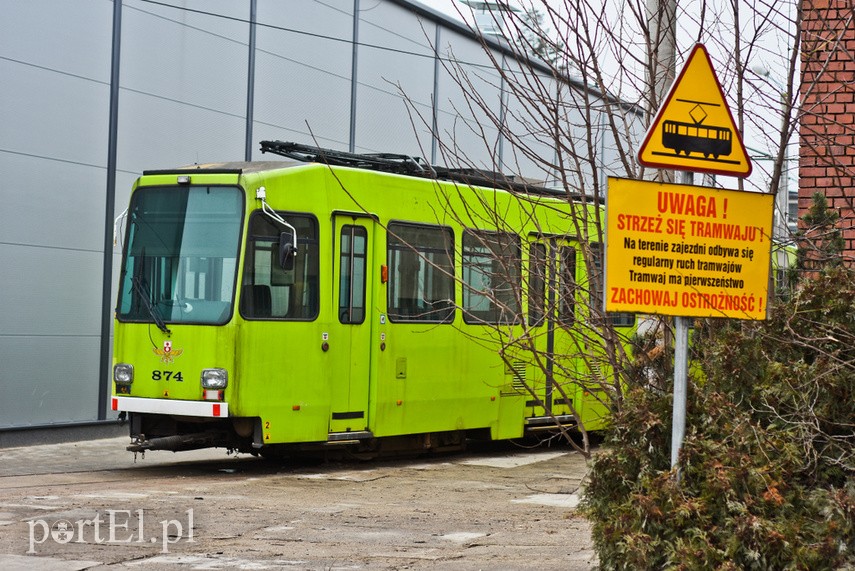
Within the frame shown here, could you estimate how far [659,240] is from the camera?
6.02m

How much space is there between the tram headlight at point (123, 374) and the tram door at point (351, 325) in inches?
87.9

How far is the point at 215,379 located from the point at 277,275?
135 cm

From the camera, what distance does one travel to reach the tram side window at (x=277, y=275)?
44.3 ft

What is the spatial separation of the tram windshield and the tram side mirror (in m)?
0.49

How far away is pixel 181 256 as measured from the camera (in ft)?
45.0

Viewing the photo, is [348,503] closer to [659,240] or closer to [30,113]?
[659,240]

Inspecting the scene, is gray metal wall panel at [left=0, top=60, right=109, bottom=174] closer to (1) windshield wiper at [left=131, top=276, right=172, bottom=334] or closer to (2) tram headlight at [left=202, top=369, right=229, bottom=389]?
(1) windshield wiper at [left=131, top=276, right=172, bottom=334]

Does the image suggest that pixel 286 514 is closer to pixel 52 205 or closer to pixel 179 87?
pixel 52 205

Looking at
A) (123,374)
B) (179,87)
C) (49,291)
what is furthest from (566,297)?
(179,87)

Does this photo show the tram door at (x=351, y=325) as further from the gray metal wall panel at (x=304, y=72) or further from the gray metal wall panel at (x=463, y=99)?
the gray metal wall panel at (x=463, y=99)

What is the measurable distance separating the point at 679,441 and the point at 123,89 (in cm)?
1403

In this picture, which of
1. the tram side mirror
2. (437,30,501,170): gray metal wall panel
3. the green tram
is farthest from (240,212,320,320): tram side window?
(437,30,501,170): gray metal wall panel

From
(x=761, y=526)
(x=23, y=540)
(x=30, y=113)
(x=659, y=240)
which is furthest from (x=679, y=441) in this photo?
(x=30, y=113)

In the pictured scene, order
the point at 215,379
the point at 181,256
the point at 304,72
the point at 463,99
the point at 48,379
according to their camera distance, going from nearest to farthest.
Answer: the point at 215,379 < the point at 181,256 < the point at 48,379 < the point at 304,72 < the point at 463,99
